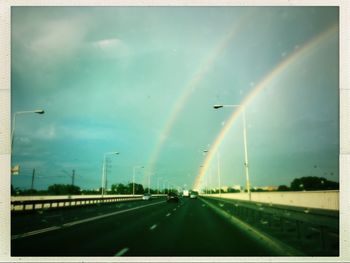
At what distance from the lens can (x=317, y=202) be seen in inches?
1502

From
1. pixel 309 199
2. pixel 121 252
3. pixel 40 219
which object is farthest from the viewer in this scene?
pixel 309 199

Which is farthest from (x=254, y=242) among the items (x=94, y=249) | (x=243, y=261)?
(x=94, y=249)

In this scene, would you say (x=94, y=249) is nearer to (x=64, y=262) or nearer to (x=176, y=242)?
(x=64, y=262)

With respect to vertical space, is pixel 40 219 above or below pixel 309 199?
above

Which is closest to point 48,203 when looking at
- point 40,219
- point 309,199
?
point 40,219

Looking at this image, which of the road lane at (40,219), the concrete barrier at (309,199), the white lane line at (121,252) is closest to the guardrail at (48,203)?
the road lane at (40,219)

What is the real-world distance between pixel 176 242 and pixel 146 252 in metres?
2.51

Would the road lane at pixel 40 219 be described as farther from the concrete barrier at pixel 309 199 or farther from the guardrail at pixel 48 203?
the concrete barrier at pixel 309 199

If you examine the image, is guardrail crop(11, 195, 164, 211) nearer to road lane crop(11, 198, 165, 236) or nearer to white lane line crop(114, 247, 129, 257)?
road lane crop(11, 198, 165, 236)

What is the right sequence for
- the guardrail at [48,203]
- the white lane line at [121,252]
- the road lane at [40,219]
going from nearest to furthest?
the white lane line at [121,252]
the road lane at [40,219]
the guardrail at [48,203]

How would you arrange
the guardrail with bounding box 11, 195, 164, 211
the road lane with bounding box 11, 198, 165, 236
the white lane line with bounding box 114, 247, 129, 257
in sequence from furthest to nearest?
the guardrail with bounding box 11, 195, 164, 211 < the road lane with bounding box 11, 198, 165, 236 < the white lane line with bounding box 114, 247, 129, 257

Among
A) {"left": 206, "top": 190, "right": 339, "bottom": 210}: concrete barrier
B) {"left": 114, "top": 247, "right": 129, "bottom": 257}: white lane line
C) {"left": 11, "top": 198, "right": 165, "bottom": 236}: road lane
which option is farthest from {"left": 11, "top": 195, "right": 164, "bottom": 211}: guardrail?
{"left": 206, "top": 190, "right": 339, "bottom": 210}: concrete barrier

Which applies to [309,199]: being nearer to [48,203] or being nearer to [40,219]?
[40,219]

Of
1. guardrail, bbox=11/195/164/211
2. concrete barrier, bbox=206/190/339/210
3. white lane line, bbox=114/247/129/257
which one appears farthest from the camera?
concrete barrier, bbox=206/190/339/210
